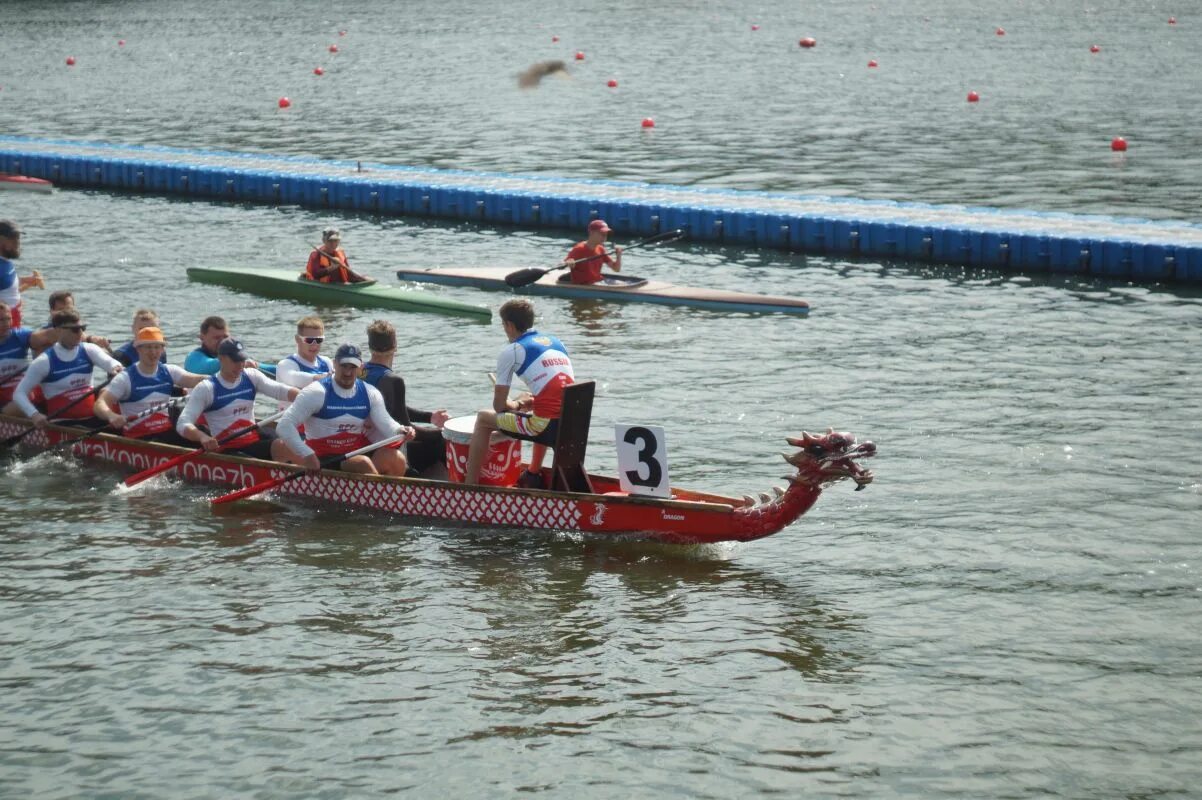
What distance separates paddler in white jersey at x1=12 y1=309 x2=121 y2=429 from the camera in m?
17.1

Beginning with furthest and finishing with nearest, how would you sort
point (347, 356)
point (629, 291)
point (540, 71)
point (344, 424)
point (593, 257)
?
point (593, 257)
point (629, 291)
point (540, 71)
point (344, 424)
point (347, 356)

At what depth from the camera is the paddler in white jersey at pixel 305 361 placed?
15922mm

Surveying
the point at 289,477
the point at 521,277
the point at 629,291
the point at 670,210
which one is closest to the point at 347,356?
the point at 289,477

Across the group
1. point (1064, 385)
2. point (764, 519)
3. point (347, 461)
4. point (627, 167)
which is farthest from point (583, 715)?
point (627, 167)

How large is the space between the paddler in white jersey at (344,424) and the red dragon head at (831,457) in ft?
14.4

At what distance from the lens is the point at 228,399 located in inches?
628

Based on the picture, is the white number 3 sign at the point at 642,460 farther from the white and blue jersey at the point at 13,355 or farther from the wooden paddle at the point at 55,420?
the white and blue jersey at the point at 13,355

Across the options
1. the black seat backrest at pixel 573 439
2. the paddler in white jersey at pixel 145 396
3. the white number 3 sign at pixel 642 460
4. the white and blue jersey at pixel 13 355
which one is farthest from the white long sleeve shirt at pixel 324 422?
the white and blue jersey at pixel 13 355

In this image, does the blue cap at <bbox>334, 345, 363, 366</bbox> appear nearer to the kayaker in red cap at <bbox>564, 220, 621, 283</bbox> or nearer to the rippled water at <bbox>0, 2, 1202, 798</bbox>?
the rippled water at <bbox>0, 2, 1202, 798</bbox>

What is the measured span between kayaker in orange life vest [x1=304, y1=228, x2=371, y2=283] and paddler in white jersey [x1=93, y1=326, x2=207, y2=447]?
827 cm

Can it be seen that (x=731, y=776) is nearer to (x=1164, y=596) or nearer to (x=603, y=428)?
(x=1164, y=596)

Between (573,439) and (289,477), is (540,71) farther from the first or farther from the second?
(573,439)

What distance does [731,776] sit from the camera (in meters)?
10.2

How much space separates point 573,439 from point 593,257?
11.2 m
